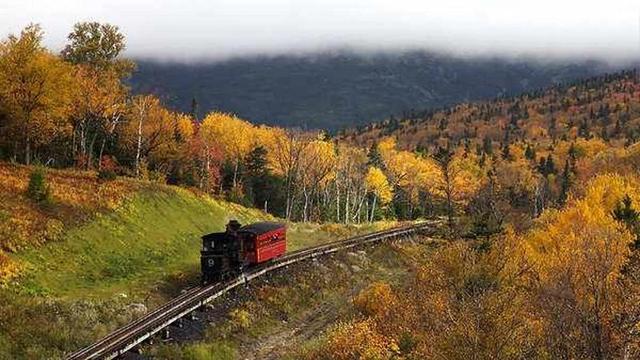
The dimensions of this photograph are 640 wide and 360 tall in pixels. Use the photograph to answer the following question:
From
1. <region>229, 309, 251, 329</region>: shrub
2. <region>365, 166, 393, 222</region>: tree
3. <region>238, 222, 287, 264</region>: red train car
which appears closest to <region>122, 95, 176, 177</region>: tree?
<region>365, 166, 393, 222</region>: tree

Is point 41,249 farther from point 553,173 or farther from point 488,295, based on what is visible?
point 553,173

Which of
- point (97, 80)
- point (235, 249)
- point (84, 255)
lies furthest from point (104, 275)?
point (97, 80)

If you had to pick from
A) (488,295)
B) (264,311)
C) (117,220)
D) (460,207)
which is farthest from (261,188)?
(488,295)

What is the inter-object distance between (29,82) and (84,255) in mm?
19015

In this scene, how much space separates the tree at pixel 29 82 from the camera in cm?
5469

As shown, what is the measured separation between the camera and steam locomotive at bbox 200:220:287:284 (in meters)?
44.4

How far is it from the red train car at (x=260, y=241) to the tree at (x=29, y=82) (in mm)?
20029

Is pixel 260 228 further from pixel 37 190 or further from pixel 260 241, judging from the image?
pixel 37 190

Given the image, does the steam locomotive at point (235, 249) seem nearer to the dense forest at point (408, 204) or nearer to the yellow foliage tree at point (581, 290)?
the dense forest at point (408, 204)

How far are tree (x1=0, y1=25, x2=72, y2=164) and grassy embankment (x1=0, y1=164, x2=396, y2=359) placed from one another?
561cm

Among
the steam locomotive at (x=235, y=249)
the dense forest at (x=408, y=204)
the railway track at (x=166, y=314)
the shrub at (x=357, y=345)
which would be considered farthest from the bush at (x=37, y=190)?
the shrub at (x=357, y=345)

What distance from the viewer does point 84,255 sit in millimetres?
43062

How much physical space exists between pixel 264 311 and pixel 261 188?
6405cm

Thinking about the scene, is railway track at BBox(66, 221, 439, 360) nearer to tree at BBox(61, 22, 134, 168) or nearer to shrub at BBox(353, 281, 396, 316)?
shrub at BBox(353, 281, 396, 316)
